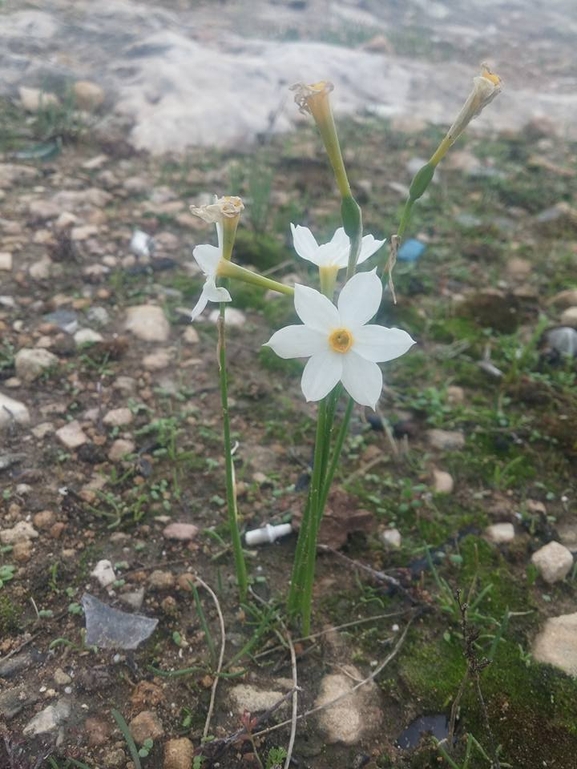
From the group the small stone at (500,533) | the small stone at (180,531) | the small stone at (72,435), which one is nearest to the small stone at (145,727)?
the small stone at (180,531)

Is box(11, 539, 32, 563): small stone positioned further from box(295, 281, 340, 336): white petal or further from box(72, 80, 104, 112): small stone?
box(72, 80, 104, 112): small stone

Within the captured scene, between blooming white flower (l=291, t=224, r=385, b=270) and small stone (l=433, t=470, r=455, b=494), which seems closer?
blooming white flower (l=291, t=224, r=385, b=270)

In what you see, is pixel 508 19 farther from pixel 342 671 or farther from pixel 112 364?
pixel 342 671

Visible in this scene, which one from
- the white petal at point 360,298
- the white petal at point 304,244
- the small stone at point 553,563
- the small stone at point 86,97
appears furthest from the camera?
the small stone at point 86,97

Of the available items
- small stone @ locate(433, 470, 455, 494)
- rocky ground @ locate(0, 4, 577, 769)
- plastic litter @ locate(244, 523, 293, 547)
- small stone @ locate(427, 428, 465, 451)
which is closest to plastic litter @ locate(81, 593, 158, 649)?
rocky ground @ locate(0, 4, 577, 769)

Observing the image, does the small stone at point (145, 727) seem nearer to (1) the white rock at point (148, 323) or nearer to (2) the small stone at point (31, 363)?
(2) the small stone at point (31, 363)

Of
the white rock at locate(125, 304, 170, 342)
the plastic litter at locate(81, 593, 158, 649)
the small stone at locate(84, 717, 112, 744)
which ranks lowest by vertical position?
the small stone at locate(84, 717, 112, 744)

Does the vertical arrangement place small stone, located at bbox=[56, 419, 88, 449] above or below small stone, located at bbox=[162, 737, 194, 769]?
above

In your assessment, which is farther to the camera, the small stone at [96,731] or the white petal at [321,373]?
the small stone at [96,731]
